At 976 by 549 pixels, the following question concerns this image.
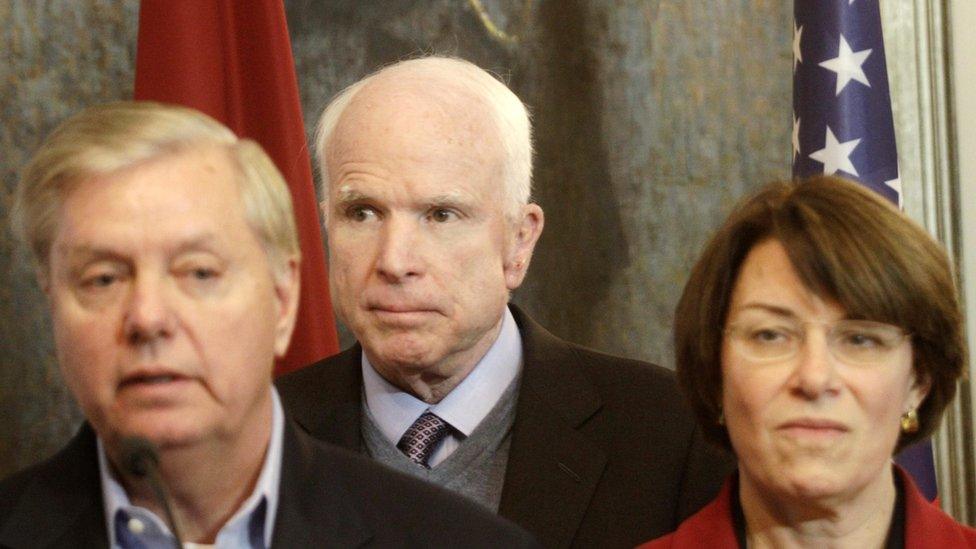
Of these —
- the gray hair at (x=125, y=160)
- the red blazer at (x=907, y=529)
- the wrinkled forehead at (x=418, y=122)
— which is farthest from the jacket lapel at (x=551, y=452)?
the gray hair at (x=125, y=160)

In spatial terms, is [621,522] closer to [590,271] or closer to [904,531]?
[904,531]

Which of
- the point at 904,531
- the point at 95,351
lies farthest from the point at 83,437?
the point at 904,531

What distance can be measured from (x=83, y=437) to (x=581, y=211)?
256 centimetres

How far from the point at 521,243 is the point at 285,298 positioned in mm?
1065

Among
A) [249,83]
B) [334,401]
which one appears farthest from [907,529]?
[249,83]

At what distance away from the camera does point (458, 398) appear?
271cm

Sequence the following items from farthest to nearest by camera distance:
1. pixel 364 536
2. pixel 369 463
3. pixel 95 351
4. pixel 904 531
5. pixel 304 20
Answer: pixel 304 20, pixel 904 531, pixel 369 463, pixel 364 536, pixel 95 351

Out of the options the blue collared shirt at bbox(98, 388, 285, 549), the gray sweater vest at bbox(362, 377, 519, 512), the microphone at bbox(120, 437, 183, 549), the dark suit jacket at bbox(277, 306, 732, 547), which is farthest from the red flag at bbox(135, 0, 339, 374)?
the microphone at bbox(120, 437, 183, 549)

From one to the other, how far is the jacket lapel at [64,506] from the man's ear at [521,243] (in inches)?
43.7

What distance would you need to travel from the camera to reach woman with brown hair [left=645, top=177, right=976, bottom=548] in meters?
2.08

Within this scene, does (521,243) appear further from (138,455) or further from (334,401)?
(138,455)

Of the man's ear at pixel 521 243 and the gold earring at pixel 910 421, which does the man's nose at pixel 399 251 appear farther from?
the gold earring at pixel 910 421

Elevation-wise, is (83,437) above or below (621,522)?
above

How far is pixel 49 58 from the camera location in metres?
3.60
